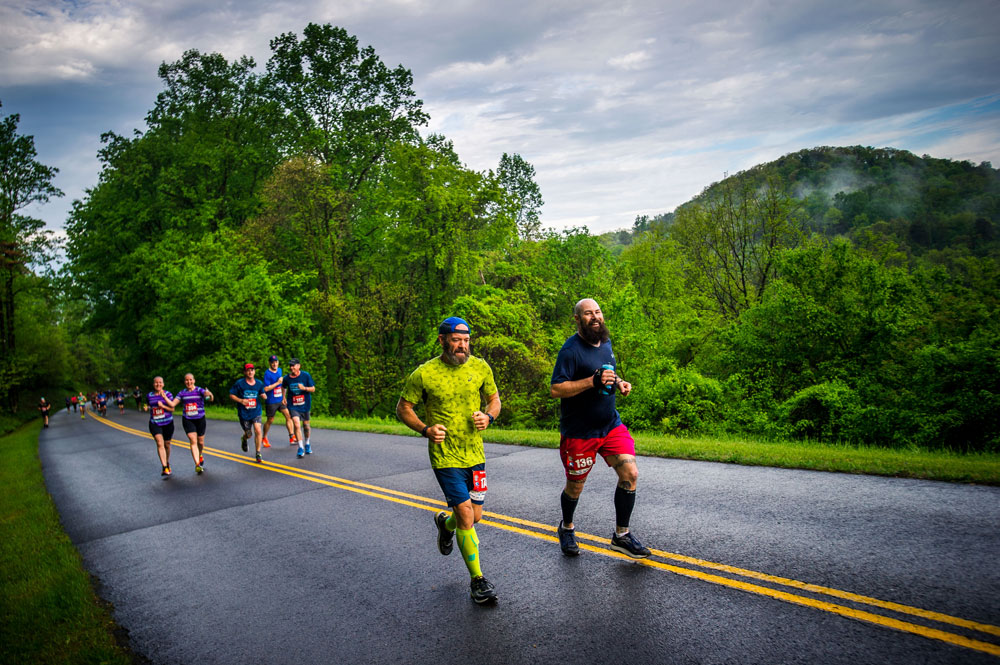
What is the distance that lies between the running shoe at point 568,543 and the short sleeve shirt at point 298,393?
9758 mm

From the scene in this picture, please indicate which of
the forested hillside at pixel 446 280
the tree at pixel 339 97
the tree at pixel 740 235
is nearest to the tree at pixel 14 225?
the forested hillside at pixel 446 280

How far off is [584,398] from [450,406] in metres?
1.18

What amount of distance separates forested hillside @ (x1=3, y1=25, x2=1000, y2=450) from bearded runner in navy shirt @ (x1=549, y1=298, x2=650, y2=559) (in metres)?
11.0

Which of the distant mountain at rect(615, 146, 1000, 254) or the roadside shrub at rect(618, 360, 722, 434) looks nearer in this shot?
the roadside shrub at rect(618, 360, 722, 434)

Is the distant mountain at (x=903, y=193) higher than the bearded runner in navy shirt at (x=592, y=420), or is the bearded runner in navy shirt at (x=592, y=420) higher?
the distant mountain at (x=903, y=193)

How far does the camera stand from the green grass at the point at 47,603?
432cm

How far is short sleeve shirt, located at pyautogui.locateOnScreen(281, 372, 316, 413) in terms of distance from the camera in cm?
1348

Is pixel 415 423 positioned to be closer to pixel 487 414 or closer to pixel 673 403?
pixel 487 414

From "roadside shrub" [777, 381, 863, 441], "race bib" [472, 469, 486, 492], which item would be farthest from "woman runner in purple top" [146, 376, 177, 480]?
"roadside shrub" [777, 381, 863, 441]

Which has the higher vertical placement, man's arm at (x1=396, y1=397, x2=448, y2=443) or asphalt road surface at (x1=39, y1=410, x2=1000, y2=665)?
man's arm at (x1=396, y1=397, x2=448, y2=443)

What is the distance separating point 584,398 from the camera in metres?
4.86

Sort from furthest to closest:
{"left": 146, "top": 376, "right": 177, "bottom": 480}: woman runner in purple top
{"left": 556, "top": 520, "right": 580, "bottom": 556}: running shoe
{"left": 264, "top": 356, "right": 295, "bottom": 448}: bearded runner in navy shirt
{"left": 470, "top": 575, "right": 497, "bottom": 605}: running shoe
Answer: {"left": 264, "top": 356, "right": 295, "bottom": 448}: bearded runner in navy shirt → {"left": 146, "top": 376, "right": 177, "bottom": 480}: woman runner in purple top → {"left": 556, "top": 520, "right": 580, "bottom": 556}: running shoe → {"left": 470, "top": 575, "right": 497, "bottom": 605}: running shoe

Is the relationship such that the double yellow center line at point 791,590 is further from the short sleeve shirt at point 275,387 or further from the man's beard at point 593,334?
the short sleeve shirt at point 275,387

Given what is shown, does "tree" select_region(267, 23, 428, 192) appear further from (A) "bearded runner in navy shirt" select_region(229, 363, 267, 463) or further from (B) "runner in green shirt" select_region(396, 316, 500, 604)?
(B) "runner in green shirt" select_region(396, 316, 500, 604)
